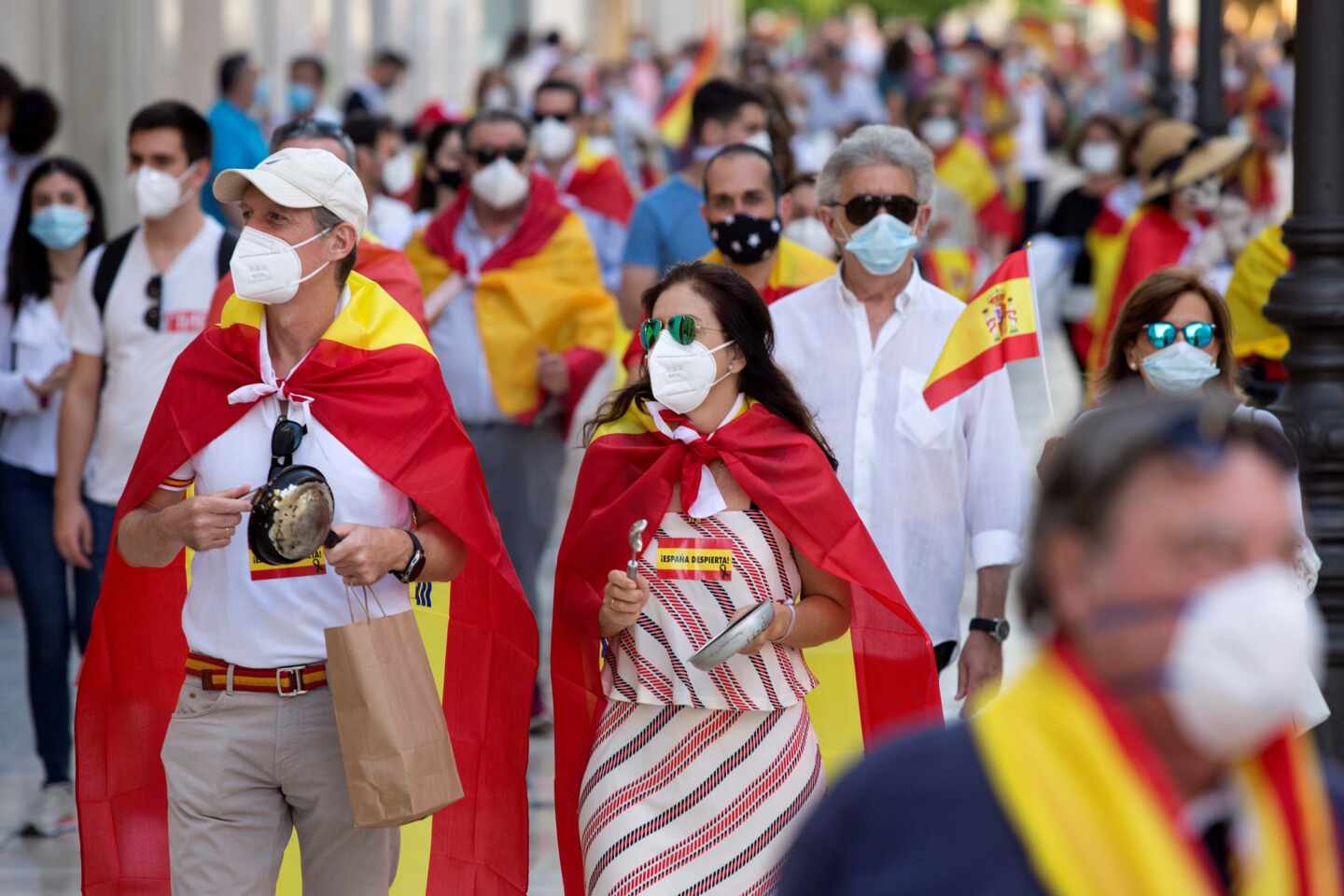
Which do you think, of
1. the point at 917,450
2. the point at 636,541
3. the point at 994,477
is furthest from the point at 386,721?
the point at 994,477

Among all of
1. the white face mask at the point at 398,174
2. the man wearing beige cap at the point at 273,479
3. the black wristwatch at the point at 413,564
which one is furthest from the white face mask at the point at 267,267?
the white face mask at the point at 398,174

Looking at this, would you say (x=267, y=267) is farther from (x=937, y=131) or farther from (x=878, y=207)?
(x=937, y=131)

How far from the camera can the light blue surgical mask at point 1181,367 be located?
193 inches

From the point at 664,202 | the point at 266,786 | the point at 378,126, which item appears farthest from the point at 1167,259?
the point at 266,786

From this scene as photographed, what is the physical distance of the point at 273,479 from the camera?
13.0ft

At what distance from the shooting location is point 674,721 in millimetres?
4395

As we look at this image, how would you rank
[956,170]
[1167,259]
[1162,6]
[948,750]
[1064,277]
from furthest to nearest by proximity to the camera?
[1162,6]
[956,170]
[1064,277]
[1167,259]
[948,750]

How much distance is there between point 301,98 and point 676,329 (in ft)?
35.2

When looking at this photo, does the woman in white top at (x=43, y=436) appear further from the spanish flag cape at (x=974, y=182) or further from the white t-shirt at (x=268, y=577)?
the spanish flag cape at (x=974, y=182)

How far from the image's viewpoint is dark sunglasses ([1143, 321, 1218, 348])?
493 cm

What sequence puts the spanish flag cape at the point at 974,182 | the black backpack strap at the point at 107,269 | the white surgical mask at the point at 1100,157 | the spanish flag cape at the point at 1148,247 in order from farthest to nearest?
the spanish flag cape at the point at 974,182 < the white surgical mask at the point at 1100,157 < the spanish flag cape at the point at 1148,247 < the black backpack strap at the point at 107,269

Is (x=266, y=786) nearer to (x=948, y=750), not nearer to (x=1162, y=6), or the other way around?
(x=948, y=750)

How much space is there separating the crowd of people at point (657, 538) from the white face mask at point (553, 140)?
265 centimetres

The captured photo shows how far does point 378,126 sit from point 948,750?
8.27 metres
